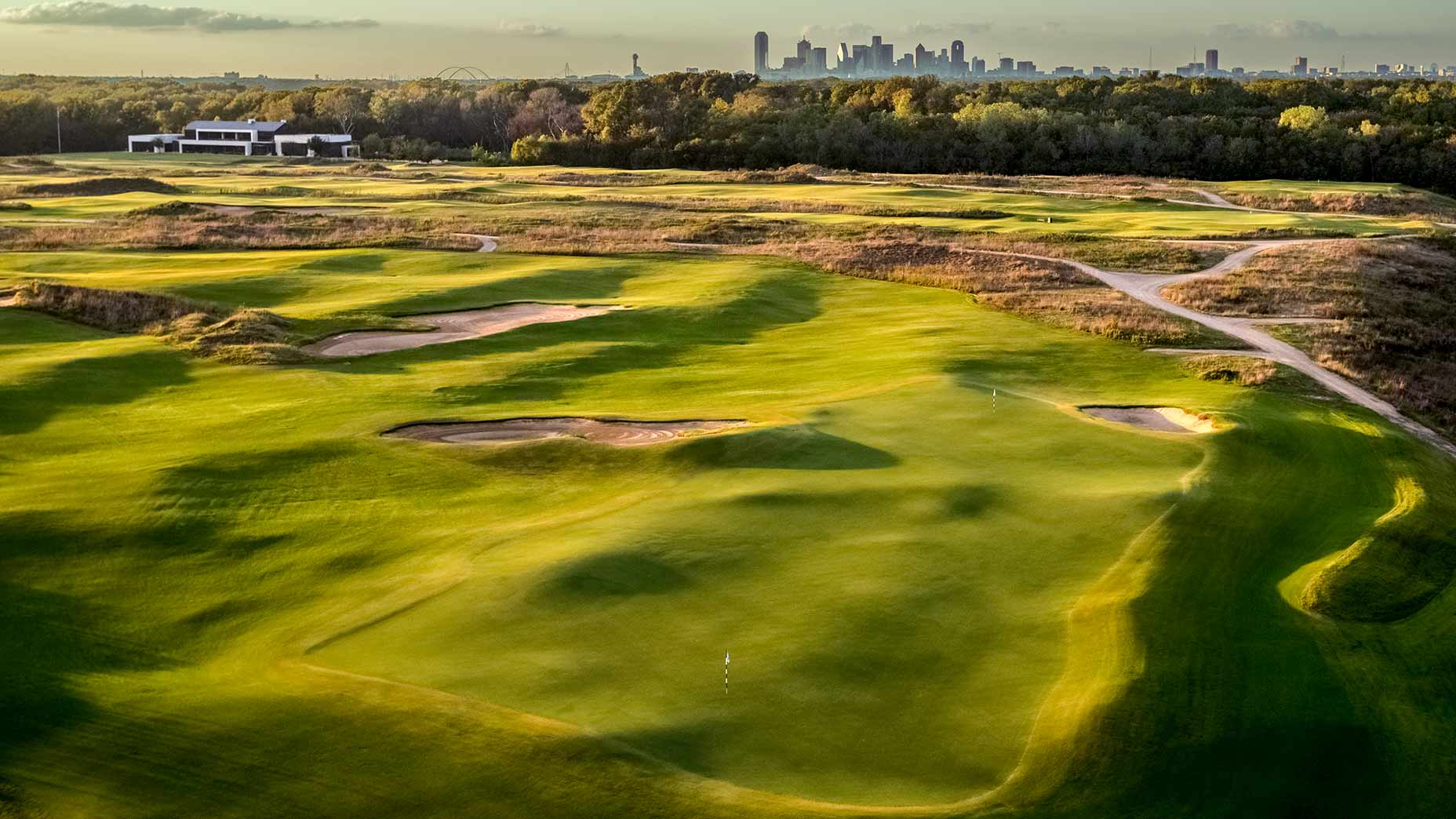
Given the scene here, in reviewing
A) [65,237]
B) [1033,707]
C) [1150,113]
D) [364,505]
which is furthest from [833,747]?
[1150,113]

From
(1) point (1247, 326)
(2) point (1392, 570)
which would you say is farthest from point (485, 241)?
(2) point (1392, 570)

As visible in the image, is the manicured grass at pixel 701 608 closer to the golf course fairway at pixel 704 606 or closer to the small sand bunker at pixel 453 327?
the golf course fairway at pixel 704 606

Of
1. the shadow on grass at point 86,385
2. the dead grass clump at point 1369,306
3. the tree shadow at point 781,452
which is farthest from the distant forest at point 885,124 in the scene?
the tree shadow at point 781,452

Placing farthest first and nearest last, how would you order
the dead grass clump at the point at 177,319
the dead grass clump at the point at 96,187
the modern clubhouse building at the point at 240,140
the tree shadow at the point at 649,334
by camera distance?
the modern clubhouse building at the point at 240,140 → the dead grass clump at the point at 96,187 → the dead grass clump at the point at 177,319 → the tree shadow at the point at 649,334

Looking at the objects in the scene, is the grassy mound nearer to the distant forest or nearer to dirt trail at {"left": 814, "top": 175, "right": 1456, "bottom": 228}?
dirt trail at {"left": 814, "top": 175, "right": 1456, "bottom": 228}

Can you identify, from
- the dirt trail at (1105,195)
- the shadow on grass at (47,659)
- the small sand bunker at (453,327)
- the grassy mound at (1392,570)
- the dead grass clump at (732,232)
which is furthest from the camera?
the dirt trail at (1105,195)

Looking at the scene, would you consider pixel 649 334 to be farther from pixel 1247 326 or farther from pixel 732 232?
pixel 732 232

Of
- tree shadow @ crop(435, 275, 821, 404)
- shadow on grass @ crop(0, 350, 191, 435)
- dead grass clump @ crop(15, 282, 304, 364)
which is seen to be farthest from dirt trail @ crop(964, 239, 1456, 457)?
shadow on grass @ crop(0, 350, 191, 435)
